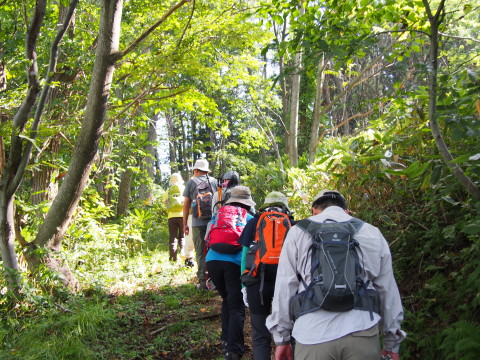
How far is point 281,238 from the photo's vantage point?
358 centimetres

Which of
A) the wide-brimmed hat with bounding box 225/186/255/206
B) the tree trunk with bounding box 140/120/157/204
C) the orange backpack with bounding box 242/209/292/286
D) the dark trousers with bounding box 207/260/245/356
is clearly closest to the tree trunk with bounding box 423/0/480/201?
the orange backpack with bounding box 242/209/292/286

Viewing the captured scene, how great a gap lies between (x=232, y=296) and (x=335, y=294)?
222cm

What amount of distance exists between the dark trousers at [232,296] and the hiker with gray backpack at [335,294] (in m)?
1.58

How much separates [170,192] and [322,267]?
23.0ft

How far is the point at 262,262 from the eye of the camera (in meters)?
3.58

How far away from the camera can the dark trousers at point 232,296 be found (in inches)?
167

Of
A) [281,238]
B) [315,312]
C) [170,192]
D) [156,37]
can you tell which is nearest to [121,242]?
[170,192]

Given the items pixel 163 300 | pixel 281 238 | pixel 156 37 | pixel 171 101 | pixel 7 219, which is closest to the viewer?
pixel 281 238

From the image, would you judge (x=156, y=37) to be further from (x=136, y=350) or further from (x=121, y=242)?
(x=136, y=350)

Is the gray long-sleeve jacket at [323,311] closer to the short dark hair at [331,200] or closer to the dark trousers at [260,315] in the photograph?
the short dark hair at [331,200]

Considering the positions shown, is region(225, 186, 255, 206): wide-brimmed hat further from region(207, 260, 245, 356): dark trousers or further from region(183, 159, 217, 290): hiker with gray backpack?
region(183, 159, 217, 290): hiker with gray backpack

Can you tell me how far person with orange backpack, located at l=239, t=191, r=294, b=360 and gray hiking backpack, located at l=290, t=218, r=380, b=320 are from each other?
1.04m

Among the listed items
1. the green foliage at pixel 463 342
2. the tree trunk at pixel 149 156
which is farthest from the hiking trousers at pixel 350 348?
the tree trunk at pixel 149 156

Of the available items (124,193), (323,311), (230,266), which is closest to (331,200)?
(323,311)
